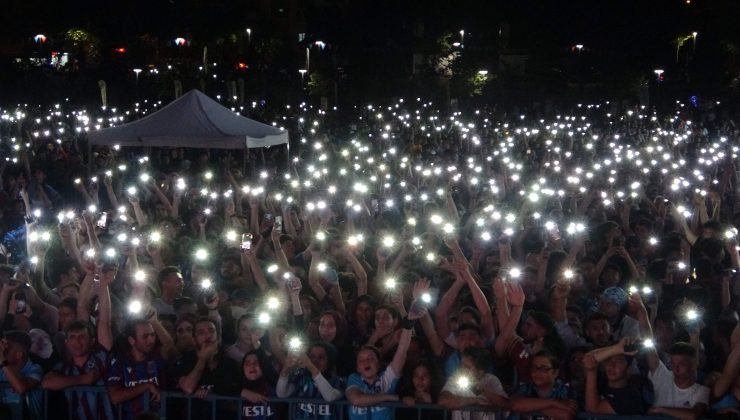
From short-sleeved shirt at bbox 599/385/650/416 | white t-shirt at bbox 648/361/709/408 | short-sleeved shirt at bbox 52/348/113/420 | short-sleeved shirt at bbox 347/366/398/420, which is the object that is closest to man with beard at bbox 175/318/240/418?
short-sleeved shirt at bbox 52/348/113/420

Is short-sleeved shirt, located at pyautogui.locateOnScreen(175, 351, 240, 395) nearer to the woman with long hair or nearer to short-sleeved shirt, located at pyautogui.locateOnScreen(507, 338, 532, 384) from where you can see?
the woman with long hair

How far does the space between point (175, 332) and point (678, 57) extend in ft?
155

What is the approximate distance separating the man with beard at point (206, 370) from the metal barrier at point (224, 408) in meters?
0.05

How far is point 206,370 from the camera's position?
577 centimetres

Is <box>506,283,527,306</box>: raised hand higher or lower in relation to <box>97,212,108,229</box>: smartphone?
lower

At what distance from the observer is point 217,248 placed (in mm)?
9258

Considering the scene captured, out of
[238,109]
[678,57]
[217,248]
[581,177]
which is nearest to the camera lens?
[217,248]

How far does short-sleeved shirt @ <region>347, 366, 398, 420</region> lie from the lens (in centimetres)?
549

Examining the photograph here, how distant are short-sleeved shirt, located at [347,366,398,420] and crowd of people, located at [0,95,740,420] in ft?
0.04

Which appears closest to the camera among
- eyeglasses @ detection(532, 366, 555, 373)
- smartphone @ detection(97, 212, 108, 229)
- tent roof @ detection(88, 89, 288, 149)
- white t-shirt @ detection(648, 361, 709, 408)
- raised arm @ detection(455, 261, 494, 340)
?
white t-shirt @ detection(648, 361, 709, 408)

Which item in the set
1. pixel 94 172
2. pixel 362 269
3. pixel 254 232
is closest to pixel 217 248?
pixel 254 232

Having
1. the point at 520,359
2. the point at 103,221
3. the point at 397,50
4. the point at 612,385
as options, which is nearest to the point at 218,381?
the point at 520,359

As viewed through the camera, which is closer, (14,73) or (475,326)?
(475,326)

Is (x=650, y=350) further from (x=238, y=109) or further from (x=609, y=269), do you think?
(x=238, y=109)
